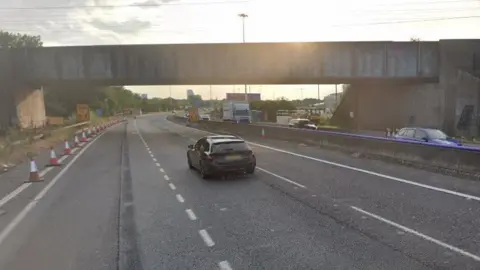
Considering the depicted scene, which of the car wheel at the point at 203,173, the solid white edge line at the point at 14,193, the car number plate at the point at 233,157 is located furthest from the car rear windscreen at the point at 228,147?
the solid white edge line at the point at 14,193

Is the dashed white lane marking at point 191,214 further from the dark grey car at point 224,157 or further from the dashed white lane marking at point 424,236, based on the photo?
the dark grey car at point 224,157

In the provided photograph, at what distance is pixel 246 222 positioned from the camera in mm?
8445

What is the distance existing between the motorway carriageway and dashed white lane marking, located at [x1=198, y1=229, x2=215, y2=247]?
0.02m

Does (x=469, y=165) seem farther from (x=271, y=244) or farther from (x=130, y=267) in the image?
(x=130, y=267)

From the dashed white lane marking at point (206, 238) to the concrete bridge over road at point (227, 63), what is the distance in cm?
3242

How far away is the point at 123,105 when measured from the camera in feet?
557

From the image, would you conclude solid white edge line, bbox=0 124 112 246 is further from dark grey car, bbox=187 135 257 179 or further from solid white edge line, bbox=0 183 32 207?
dark grey car, bbox=187 135 257 179

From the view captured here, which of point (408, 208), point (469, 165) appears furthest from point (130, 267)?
point (469, 165)

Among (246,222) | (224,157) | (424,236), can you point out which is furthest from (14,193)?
(424,236)

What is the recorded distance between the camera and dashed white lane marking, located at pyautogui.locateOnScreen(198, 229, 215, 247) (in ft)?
23.1

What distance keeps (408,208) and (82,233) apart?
21.6 feet

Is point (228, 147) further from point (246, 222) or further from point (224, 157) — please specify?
point (246, 222)

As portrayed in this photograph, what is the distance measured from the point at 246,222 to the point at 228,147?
624 centimetres

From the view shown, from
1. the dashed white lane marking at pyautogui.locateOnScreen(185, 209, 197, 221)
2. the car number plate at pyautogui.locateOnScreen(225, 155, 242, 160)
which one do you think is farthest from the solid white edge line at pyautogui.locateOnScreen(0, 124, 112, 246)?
the car number plate at pyautogui.locateOnScreen(225, 155, 242, 160)
